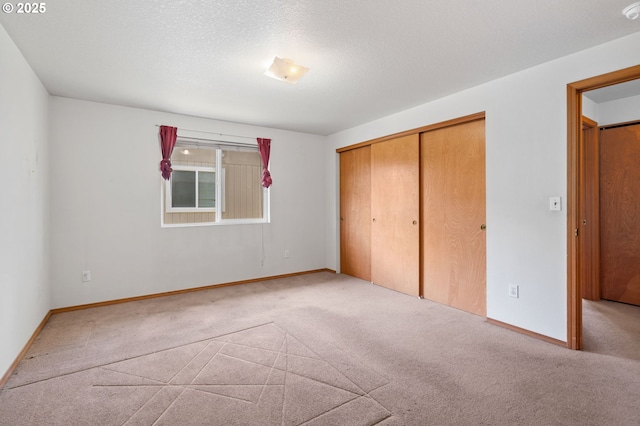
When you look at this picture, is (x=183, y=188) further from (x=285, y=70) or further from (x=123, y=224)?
(x=285, y=70)

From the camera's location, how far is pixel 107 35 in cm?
221

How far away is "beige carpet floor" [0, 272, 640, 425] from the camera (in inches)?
68.2

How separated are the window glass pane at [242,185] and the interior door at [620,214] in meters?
4.55

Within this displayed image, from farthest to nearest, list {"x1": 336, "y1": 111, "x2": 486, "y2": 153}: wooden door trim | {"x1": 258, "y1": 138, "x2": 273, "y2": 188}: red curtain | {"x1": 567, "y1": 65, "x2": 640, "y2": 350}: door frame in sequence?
{"x1": 258, "y1": 138, "x2": 273, "y2": 188}: red curtain, {"x1": 336, "y1": 111, "x2": 486, "y2": 153}: wooden door trim, {"x1": 567, "y1": 65, "x2": 640, "y2": 350}: door frame

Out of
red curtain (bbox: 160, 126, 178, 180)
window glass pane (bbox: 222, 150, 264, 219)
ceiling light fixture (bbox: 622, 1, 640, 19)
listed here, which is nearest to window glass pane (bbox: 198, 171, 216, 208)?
window glass pane (bbox: 222, 150, 264, 219)

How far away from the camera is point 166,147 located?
3988 millimetres

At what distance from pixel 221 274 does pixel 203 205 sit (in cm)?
103

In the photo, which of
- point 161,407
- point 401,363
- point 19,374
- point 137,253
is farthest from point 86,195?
point 401,363

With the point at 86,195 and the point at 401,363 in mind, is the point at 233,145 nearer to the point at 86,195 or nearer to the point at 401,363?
the point at 86,195

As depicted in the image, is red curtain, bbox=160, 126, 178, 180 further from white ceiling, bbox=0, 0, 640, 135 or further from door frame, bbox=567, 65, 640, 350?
door frame, bbox=567, 65, 640, 350

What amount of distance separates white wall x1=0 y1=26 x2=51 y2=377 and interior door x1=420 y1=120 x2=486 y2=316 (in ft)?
12.6

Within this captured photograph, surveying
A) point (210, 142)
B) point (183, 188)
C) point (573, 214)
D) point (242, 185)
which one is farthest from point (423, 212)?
point (183, 188)

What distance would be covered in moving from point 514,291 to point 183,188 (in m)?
4.11

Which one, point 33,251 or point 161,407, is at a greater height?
point 33,251
